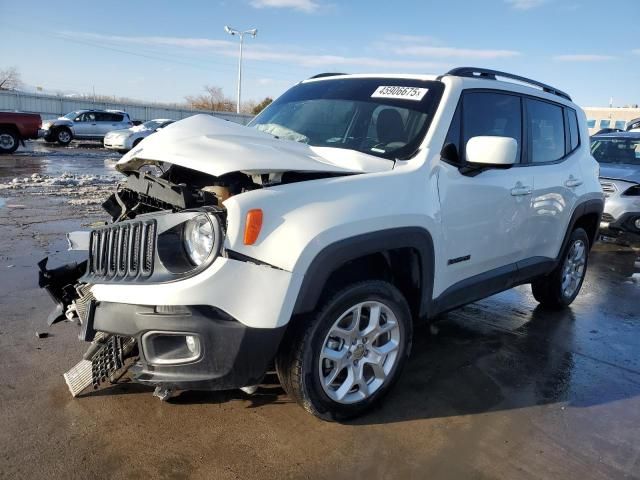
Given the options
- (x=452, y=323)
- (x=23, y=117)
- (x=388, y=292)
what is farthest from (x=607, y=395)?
(x=23, y=117)

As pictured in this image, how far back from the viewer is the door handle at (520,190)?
12.0 feet

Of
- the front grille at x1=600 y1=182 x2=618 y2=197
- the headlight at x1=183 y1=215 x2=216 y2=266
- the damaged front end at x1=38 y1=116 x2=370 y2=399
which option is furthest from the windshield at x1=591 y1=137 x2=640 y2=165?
the headlight at x1=183 y1=215 x2=216 y2=266

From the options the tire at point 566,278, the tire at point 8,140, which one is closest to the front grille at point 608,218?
the tire at point 566,278

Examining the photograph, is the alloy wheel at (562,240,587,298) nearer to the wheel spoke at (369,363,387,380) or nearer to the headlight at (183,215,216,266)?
the wheel spoke at (369,363,387,380)

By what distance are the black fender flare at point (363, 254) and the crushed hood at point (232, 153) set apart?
0.38m

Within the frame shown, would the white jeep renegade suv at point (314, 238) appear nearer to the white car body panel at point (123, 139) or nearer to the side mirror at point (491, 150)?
the side mirror at point (491, 150)

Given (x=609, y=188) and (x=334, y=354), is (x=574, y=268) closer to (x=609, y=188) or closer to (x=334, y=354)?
(x=334, y=354)

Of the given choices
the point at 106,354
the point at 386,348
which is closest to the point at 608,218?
the point at 386,348

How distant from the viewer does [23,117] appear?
54.5 ft

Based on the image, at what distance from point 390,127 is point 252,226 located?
56.6 inches

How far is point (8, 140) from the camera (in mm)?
17078

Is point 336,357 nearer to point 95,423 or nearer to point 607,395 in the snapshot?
point 95,423

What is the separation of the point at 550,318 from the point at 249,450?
3413 mm

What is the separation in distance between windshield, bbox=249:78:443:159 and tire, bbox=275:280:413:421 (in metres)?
0.91
